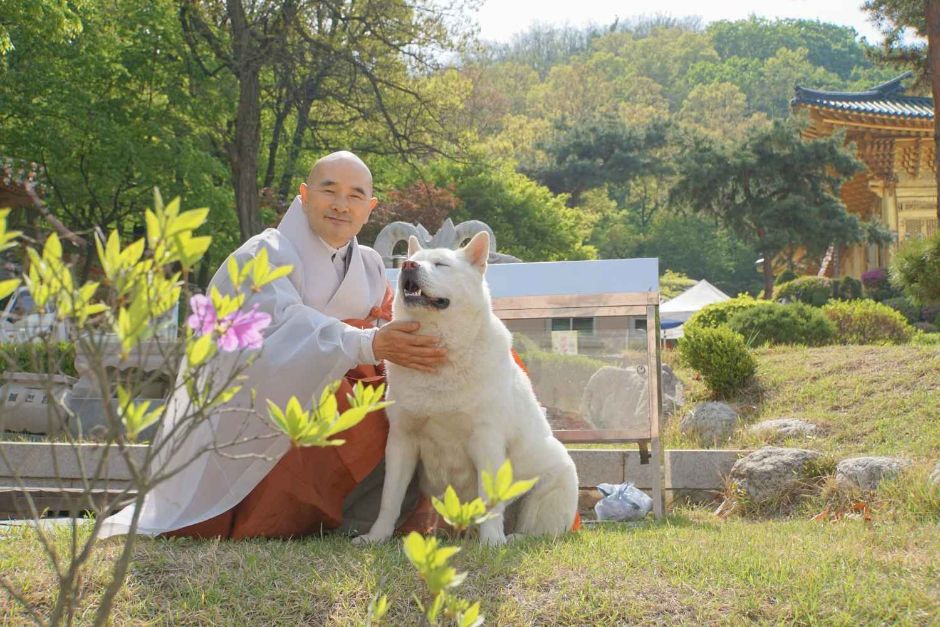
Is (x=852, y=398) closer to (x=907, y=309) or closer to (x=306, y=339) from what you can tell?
(x=306, y=339)

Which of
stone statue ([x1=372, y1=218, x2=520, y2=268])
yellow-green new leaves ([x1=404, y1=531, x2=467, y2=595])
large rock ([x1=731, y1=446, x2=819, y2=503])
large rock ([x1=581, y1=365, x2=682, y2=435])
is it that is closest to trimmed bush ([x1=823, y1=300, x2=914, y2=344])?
stone statue ([x1=372, y1=218, x2=520, y2=268])

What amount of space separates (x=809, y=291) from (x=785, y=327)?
575 centimetres

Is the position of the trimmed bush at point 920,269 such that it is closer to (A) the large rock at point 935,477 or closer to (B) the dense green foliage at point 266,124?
(A) the large rock at point 935,477

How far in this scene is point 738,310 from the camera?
12.8 m

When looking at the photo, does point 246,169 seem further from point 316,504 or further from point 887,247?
point 887,247

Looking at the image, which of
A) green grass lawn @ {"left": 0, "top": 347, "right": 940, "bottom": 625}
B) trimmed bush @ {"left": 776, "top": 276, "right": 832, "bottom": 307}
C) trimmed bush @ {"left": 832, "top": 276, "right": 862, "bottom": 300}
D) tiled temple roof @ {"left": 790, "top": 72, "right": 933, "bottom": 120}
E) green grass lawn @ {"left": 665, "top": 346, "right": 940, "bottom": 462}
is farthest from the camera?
tiled temple roof @ {"left": 790, "top": 72, "right": 933, "bottom": 120}

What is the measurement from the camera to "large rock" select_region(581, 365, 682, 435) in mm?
6043

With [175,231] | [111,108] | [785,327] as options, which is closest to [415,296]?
[175,231]

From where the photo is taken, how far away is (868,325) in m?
12.5

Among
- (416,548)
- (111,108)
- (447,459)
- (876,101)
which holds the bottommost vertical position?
(447,459)

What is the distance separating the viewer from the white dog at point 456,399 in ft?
12.7

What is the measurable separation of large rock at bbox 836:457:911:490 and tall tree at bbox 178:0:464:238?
28.3 feet

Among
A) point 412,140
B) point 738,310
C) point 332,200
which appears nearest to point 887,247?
point 738,310

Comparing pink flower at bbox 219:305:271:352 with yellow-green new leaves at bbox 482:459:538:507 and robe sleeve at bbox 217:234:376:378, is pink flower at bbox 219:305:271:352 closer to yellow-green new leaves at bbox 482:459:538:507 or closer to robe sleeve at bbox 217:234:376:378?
yellow-green new leaves at bbox 482:459:538:507
